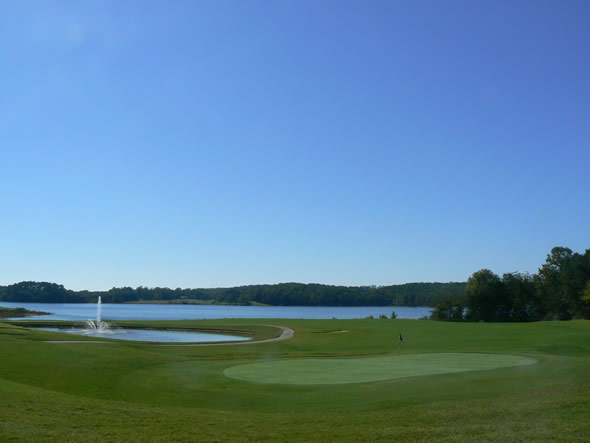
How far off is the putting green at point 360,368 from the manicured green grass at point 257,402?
1.34ft

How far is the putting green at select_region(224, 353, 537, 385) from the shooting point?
18484 millimetres

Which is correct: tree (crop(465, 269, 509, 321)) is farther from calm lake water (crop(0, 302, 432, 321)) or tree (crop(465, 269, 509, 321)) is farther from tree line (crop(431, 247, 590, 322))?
calm lake water (crop(0, 302, 432, 321))

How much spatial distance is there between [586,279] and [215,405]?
7411cm

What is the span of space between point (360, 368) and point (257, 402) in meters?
7.50

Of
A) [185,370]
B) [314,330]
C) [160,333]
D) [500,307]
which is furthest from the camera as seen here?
[500,307]

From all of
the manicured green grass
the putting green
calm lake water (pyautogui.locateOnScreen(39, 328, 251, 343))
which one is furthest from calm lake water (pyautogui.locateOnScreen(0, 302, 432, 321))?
the putting green

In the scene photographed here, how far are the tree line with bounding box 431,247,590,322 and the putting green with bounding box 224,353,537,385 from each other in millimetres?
61256

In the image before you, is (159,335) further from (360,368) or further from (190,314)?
(190,314)

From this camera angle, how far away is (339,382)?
688 inches

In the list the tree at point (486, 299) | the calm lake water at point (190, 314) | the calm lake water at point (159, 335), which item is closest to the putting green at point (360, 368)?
the calm lake water at point (159, 335)

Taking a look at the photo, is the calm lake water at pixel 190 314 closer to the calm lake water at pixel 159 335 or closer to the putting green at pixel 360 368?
the calm lake water at pixel 159 335

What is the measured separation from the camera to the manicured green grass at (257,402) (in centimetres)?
1003

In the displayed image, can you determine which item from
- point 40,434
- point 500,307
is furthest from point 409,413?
point 500,307

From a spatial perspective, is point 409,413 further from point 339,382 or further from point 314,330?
point 314,330
